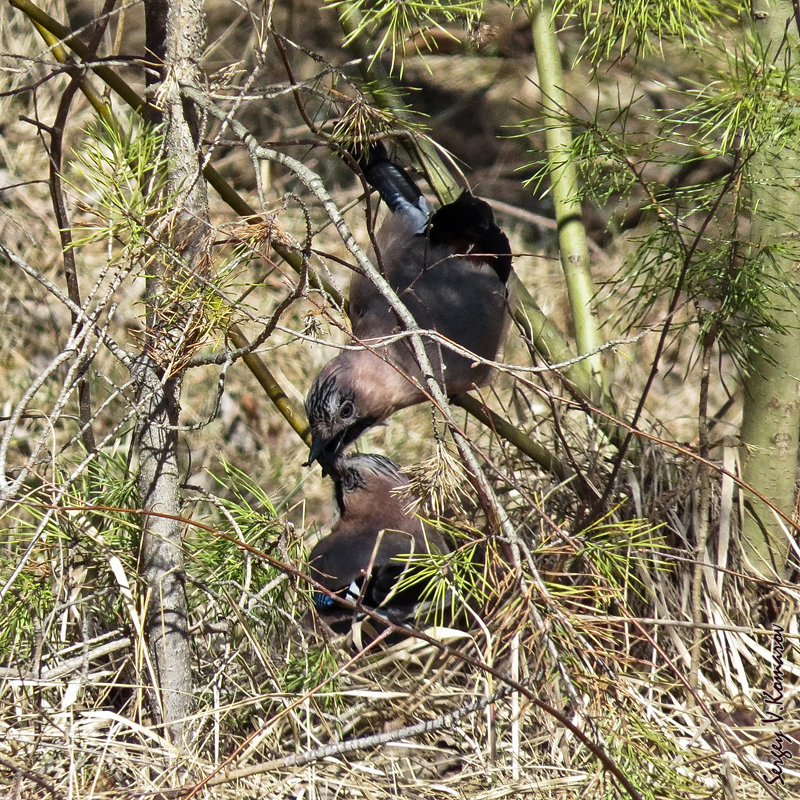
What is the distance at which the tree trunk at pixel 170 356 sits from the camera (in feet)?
7.13

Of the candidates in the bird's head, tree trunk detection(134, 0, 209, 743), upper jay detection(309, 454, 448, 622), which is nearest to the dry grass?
tree trunk detection(134, 0, 209, 743)

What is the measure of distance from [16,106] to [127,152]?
405 cm

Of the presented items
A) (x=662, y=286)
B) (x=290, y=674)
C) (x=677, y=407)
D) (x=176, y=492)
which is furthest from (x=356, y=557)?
(x=677, y=407)

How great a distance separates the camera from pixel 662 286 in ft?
9.30

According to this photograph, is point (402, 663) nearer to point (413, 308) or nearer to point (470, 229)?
point (413, 308)

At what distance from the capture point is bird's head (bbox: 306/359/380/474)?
11.6 ft

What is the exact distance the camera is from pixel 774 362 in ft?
9.66

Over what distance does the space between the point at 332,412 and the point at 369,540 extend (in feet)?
1.67

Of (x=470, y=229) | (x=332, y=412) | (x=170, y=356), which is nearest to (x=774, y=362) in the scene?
(x=470, y=229)

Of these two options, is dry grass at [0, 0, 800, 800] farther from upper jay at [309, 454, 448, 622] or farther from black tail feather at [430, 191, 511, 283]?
black tail feather at [430, 191, 511, 283]

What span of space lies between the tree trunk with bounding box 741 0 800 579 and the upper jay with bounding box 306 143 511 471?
0.96 meters

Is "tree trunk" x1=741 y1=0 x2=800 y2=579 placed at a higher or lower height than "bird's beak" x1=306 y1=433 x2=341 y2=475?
higher

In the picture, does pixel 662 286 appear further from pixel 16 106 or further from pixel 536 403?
pixel 16 106

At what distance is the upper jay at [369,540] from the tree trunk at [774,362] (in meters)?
1.01
